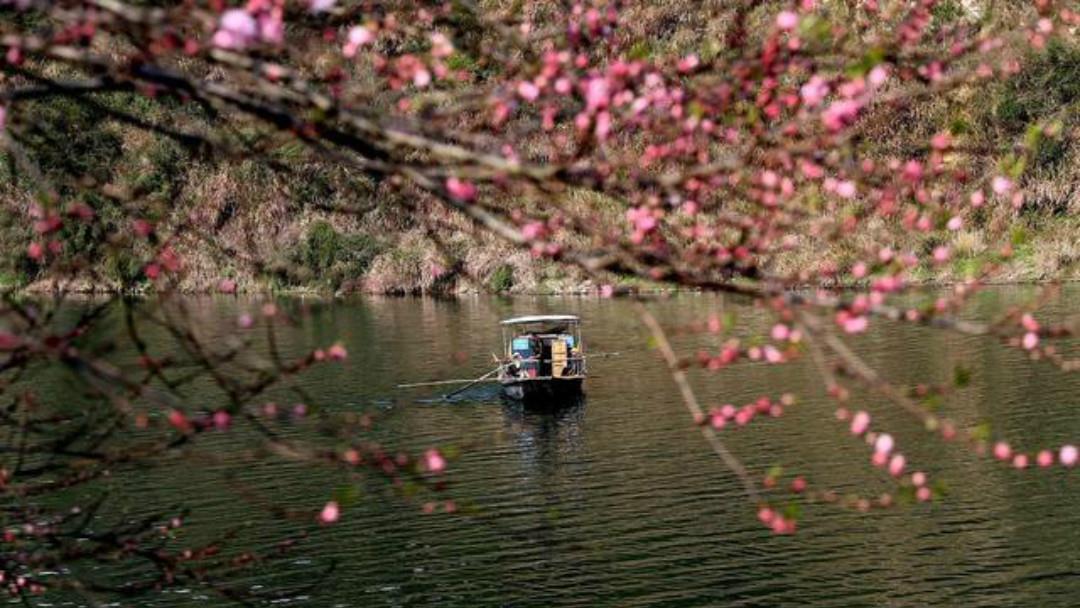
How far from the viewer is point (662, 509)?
32156mm

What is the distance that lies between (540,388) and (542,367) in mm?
2405

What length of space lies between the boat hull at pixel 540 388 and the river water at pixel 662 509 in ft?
2.95

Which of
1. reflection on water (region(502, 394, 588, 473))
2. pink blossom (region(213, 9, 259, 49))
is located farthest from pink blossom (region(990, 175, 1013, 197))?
reflection on water (region(502, 394, 588, 473))

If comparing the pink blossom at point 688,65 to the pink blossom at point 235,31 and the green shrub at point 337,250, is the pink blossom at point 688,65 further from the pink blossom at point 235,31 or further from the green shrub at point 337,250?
the green shrub at point 337,250

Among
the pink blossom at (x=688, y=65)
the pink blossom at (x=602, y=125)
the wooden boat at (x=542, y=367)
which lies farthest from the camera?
the wooden boat at (x=542, y=367)

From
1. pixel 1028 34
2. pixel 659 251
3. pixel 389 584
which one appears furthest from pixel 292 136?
pixel 389 584

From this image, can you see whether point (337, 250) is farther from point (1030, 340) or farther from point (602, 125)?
point (602, 125)

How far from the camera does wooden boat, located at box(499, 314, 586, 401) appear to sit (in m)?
52.0

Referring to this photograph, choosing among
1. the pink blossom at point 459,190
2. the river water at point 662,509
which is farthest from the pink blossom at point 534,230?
the river water at point 662,509

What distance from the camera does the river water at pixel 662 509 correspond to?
26406mm

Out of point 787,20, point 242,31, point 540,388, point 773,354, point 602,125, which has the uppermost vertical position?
point 787,20

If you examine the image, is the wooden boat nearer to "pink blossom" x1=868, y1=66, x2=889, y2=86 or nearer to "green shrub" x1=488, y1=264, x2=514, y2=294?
"green shrub" x1=488, y1=264, x2=514, y2=294

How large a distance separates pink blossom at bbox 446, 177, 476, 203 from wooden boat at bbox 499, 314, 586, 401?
146 feet

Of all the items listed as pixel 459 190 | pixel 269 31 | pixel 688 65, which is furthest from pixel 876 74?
pixel 269 31
